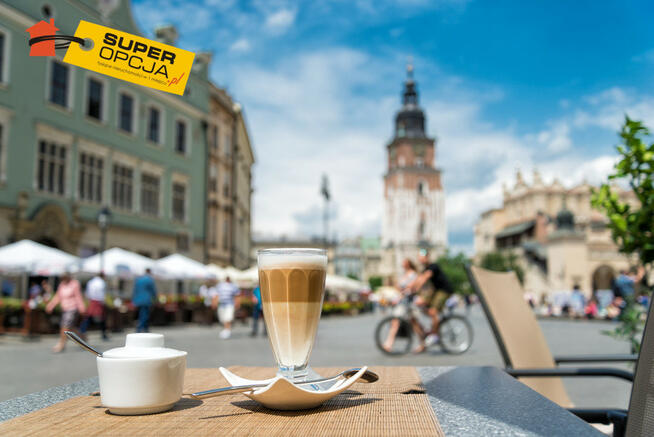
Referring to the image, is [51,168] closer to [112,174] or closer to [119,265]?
[112,174]

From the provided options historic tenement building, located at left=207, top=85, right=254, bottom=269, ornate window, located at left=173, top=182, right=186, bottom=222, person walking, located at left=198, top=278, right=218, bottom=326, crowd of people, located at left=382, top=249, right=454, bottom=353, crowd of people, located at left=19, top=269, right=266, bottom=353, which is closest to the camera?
crowd of people, located at left=382, top=249, right=454, bottom=353

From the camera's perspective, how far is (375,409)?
113 cm

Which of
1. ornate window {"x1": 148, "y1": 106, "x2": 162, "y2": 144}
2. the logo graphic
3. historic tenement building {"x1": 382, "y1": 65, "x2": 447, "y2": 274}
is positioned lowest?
the logo graphic

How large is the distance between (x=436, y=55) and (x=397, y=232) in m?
92.5

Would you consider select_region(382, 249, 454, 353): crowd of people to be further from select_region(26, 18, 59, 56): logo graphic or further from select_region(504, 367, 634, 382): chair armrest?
select_region(26, 18, 59, 56): logo graphic

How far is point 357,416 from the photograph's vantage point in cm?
106

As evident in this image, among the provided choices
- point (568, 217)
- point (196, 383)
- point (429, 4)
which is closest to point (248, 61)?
point (429, 4)

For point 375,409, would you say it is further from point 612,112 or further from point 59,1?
point 612,112

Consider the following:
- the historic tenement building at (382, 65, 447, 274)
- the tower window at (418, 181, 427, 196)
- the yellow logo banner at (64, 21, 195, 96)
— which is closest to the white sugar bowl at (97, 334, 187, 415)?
the yellow logo banner at (64, 21, 195, 96)

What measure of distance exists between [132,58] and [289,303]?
0.62 metres

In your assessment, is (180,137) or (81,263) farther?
(180,137)

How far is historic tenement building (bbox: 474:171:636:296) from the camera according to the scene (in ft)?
156

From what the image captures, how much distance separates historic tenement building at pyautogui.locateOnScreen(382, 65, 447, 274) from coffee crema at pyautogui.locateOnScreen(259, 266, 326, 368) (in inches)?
3582

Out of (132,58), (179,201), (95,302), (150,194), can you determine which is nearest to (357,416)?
(132,58)
